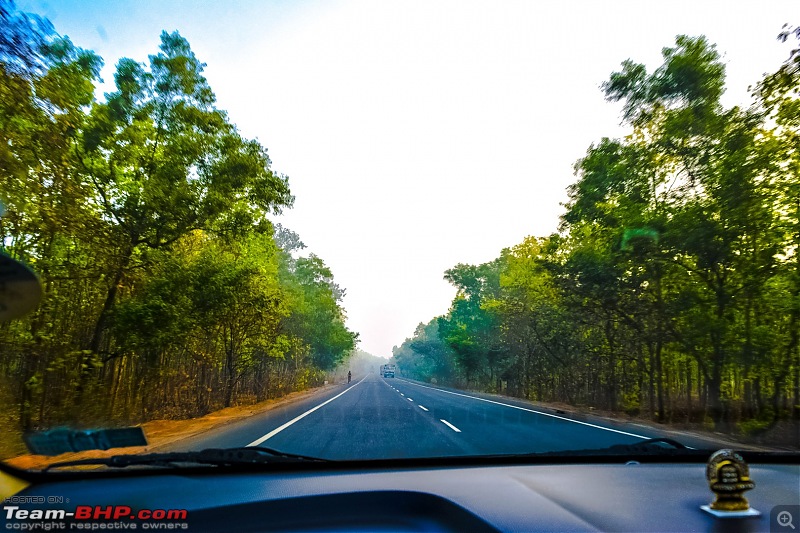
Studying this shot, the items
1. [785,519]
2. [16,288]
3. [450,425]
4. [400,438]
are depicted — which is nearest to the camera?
[785,519]

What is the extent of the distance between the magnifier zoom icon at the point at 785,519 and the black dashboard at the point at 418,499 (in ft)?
0.10

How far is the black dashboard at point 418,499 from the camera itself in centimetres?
236

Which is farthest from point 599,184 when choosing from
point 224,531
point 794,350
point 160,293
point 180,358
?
point 224,531

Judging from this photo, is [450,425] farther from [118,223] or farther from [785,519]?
[118,223]

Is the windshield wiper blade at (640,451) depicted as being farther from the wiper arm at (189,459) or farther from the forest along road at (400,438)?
the wiper arm at (189,459)

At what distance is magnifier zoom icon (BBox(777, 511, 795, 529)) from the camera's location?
224 cm

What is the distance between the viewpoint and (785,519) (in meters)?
2.29

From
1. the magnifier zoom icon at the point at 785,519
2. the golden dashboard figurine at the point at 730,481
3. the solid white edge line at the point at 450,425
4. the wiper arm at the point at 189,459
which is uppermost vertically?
the golden dashboard figurine at the point at 730,481

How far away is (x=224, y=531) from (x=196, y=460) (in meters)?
0.94

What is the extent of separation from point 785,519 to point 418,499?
1.79 m

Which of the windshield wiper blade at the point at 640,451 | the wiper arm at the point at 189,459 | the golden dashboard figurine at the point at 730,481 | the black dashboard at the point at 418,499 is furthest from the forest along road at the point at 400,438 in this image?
the golden dashboard figurine at the point at 730,481

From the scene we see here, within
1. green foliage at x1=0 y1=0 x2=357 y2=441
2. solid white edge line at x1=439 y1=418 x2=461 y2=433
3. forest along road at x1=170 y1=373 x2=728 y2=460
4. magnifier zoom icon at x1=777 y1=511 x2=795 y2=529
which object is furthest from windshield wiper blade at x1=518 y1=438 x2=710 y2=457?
green foliage at x1=0 y1=0 x2=357 y2=441

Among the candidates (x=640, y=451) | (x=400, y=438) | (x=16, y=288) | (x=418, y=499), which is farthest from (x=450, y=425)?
(x=16, y=288)

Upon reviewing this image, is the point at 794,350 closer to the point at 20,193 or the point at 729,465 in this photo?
the point at 729,465
